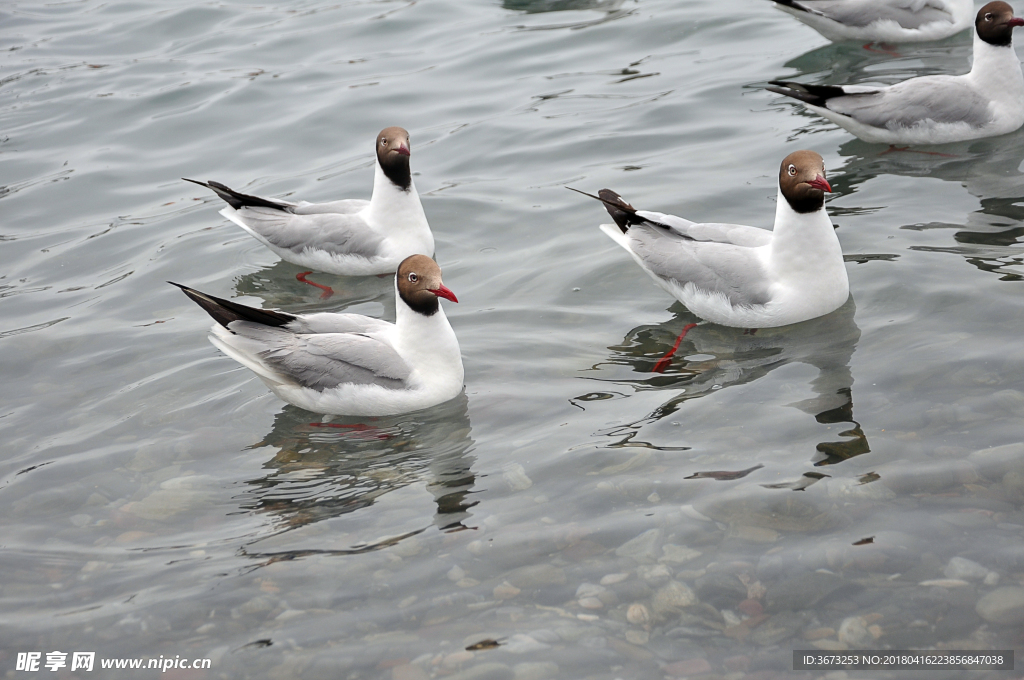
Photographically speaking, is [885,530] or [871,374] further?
[871,374]

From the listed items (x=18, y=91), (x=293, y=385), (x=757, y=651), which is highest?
(x=18, y=91)

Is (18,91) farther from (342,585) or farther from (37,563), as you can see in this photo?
(342,585)

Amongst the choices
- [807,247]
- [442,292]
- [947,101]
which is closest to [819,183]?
[807,247]

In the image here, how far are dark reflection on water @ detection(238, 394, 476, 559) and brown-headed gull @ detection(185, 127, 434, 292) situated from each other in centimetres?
247

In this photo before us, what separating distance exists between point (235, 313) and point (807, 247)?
14.1 feet

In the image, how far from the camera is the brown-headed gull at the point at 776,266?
7.14 metres

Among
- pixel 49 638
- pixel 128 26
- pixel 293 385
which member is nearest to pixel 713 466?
pixel 293 385

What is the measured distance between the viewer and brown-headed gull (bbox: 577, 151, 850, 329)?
7137 mm

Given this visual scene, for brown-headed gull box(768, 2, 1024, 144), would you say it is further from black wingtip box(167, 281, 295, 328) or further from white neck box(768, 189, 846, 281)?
black wingtip box(167, 281, 295, 328)

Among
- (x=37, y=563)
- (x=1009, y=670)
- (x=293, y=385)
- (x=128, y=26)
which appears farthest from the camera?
(x=128, y=26)

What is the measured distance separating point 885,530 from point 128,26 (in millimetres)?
16746

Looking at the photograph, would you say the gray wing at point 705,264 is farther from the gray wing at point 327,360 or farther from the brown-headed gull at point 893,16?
the brown-headed gull at point 893,16

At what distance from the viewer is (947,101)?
9.70 meters

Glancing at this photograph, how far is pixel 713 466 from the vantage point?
5.57 meters
